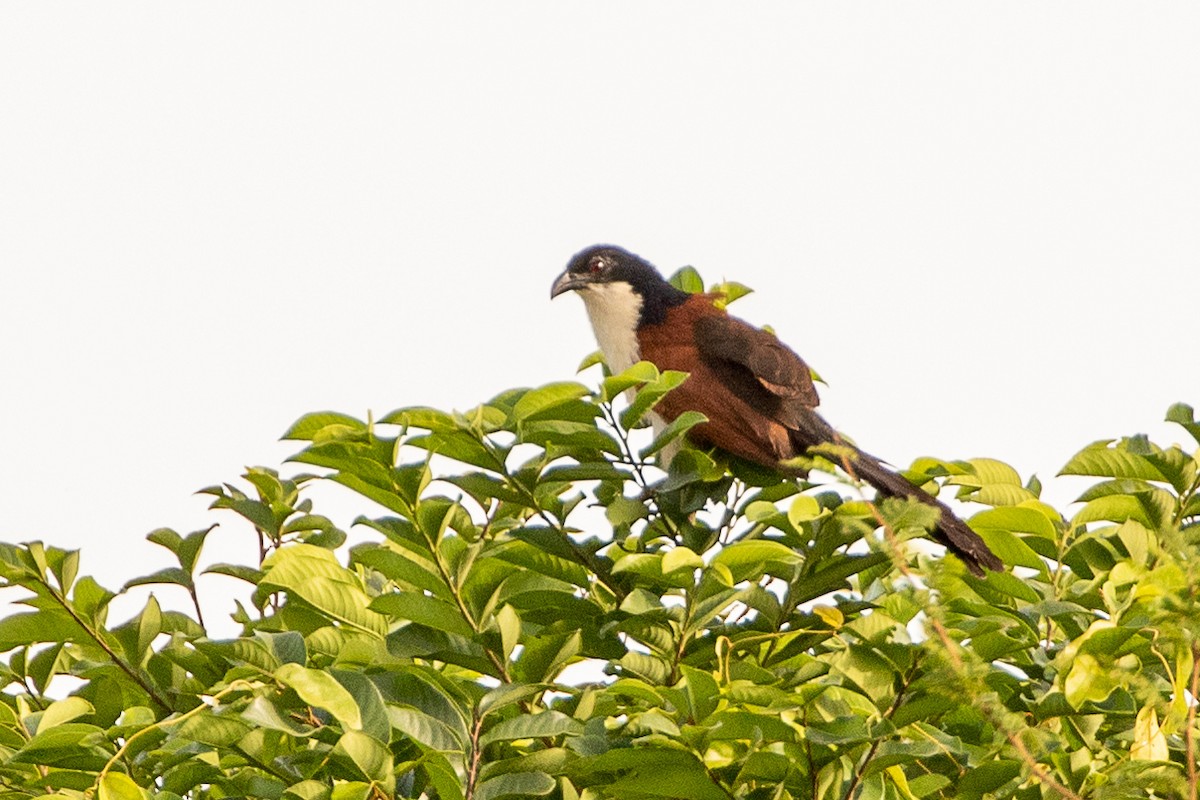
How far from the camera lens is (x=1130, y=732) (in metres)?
2.13

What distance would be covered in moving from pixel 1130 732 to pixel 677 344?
6.64 feet

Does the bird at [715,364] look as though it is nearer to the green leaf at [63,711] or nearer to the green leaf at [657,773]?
the green leaf at [657,773]

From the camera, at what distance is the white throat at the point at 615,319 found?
4230mm

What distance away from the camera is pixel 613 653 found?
2188 millimetres

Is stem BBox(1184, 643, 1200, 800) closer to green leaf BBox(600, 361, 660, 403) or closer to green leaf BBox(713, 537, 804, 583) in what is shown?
green leaf BBox(713, 537, 804, 583)

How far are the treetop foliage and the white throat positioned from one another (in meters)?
1.72

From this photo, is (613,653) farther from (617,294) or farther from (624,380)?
(617,294)

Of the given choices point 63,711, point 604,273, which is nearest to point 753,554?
point 63,711

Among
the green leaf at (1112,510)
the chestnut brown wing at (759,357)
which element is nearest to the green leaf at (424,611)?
the green leaf at (1112,510)

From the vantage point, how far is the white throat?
13.9 feet

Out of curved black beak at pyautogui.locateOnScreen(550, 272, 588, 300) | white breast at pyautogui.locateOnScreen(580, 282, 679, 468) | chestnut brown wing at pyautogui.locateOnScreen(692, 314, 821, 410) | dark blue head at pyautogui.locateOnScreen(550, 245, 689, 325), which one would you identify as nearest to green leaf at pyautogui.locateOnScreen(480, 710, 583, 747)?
chestnut brown wing at pyautogui.locateOnScreen(692, 314, 821, 410)

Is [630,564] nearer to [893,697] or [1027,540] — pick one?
[893,697]

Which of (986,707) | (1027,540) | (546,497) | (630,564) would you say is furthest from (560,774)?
(1027,540)

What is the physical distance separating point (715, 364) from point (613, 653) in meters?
1.76
